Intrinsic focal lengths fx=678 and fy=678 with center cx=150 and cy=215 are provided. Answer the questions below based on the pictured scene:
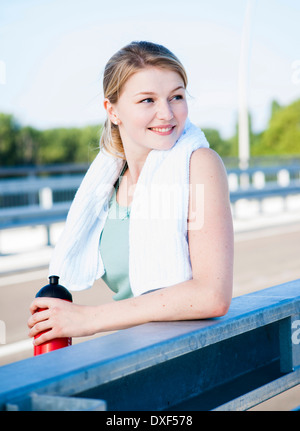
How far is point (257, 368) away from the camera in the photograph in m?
1.92

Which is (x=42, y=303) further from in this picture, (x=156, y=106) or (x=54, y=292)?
(x=156, y=106)

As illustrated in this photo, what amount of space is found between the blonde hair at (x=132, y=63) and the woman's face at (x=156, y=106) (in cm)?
2

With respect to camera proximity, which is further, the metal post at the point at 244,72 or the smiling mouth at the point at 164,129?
the metal post at the point at 244,72

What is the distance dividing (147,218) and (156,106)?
16.9 inches

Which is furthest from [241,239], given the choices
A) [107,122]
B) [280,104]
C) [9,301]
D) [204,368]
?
[280,104]

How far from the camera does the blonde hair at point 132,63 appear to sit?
2.32 metres

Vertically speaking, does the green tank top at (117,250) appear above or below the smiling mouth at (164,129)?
below

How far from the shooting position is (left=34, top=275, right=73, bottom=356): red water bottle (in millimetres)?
1998

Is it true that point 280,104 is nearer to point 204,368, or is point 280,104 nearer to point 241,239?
point 241,239

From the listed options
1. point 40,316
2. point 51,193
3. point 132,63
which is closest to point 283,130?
point 51,193

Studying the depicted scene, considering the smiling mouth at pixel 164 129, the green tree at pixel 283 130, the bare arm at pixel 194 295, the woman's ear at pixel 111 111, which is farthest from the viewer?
the green tree at pixel 283 130
